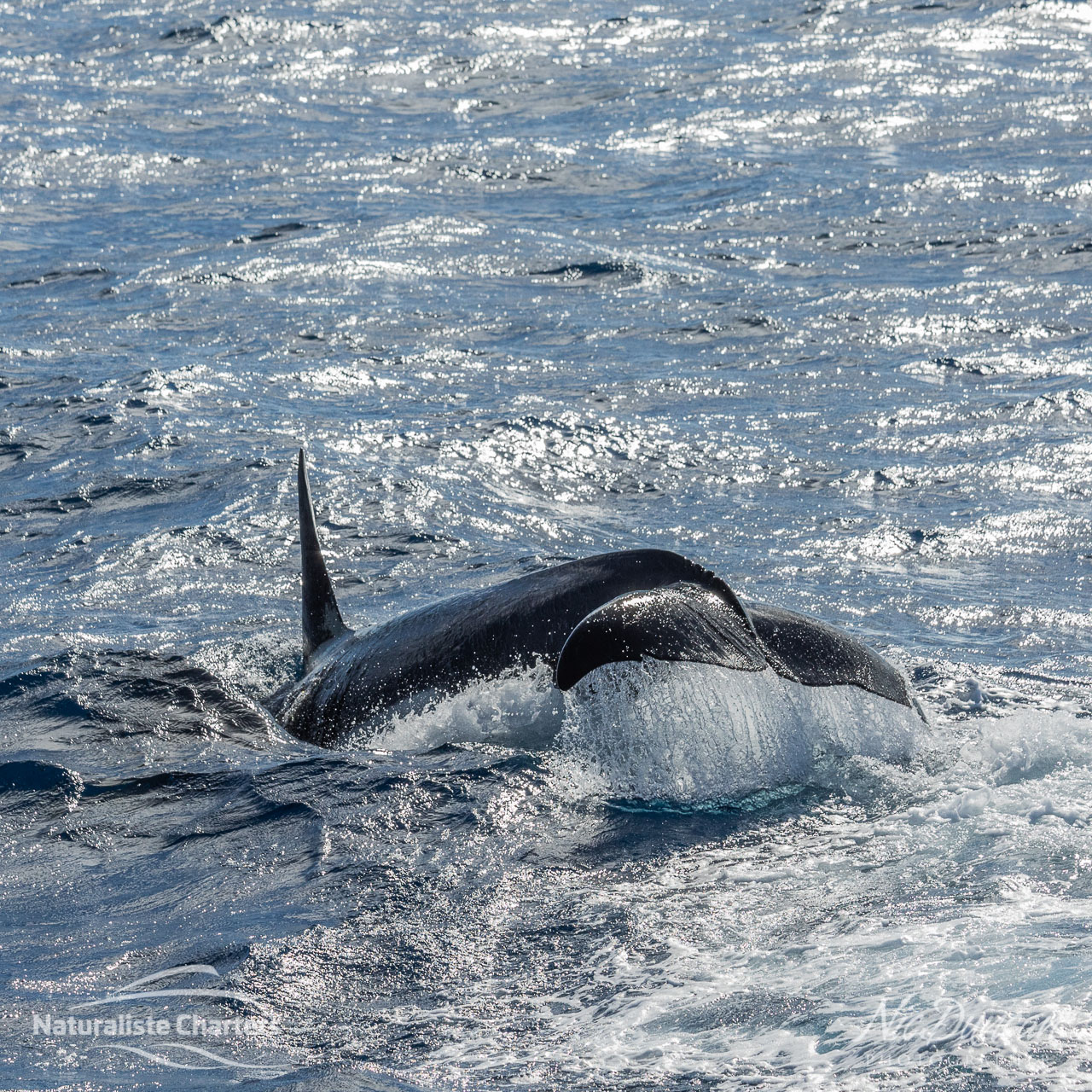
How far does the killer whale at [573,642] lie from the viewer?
5758mm

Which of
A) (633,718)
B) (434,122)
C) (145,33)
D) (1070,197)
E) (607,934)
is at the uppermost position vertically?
(145,33)

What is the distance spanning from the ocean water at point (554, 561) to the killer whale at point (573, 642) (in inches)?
6.5

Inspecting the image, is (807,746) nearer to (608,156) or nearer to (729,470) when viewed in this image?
(729,470)

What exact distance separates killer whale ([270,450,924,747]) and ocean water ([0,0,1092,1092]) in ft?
0.54

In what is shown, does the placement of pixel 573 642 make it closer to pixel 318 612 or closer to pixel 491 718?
pixel 491 718

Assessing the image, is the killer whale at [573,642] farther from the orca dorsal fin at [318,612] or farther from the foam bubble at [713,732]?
the orca dorsal fin at [318,612]

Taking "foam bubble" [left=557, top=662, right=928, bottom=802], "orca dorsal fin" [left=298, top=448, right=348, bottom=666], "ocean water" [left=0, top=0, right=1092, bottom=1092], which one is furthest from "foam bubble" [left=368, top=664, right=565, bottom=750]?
"orca dorsal fin" [left=298, top=448, right=348, bottom=666]

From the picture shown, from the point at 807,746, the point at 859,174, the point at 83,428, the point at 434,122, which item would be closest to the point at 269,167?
the point at 434,122

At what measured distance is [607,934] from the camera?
5562 millimetres

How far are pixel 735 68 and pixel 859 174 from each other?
35.9 feet

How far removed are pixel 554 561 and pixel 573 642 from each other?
20.5 ft

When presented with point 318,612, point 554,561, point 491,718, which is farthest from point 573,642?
point 554,561

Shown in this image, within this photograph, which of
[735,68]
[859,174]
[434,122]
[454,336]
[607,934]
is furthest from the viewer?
[735,68]

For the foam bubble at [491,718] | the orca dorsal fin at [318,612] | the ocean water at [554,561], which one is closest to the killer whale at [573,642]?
the foam bubble at [491,718]
